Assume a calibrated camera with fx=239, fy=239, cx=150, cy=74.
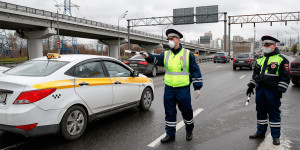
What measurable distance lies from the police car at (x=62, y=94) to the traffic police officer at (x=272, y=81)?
285 cm

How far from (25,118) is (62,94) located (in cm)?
66

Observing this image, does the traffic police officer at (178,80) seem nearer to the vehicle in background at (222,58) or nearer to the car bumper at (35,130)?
the car bumper at (35,130)

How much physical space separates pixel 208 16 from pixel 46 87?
3612 centimetres

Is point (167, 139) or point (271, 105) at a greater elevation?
point (271, 105)

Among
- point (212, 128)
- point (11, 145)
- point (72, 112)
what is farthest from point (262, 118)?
point (11, 145)

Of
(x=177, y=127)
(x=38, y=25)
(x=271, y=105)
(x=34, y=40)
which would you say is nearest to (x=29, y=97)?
(x=177, y=127)

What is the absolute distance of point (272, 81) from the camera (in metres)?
4.05

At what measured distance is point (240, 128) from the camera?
16.1 feet

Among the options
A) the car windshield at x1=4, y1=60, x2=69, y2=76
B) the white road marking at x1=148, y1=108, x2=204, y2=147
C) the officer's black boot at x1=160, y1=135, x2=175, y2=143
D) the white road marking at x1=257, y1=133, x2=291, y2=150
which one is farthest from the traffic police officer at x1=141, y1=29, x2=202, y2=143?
the car windshield at x1=4, y1=60, x2=69, y2=76

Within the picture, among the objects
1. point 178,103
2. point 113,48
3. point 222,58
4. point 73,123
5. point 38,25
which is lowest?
point 73,123

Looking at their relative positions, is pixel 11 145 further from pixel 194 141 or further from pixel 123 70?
pixel 194 141

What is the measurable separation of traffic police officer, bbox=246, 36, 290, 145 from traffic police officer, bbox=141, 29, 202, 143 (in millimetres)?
1123

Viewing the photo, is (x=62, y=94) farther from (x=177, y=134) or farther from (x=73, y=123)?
(x=177, y=134)

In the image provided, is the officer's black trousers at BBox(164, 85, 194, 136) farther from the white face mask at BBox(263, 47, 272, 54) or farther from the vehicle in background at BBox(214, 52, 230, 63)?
the vehicle in background at BBox(214, 52, 230, 63)
